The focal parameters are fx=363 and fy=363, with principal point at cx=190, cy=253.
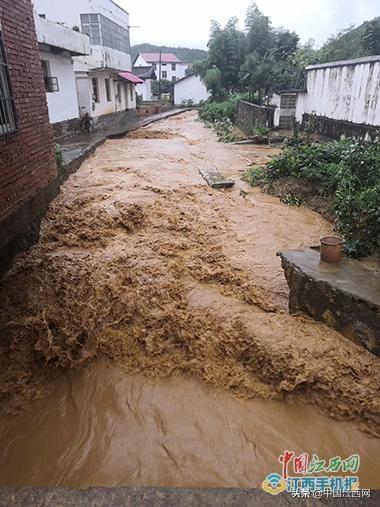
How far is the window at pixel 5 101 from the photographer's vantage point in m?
5.12

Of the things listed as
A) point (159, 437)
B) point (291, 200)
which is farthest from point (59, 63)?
point (159, 437)

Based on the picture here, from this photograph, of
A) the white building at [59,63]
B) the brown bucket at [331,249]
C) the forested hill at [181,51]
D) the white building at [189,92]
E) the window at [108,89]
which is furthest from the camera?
the forested hill at [181,51]

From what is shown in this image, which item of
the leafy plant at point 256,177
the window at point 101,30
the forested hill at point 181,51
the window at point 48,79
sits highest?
the forested hill at point 181,51

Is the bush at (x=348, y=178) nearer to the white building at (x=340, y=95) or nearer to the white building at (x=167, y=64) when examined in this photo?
the white building at (x=340, y=95)

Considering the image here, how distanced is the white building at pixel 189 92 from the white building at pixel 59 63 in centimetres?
2802

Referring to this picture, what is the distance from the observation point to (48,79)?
1337 centimetres

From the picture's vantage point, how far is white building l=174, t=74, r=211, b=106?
41.8 metres

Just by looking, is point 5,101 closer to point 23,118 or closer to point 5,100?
point 5,100

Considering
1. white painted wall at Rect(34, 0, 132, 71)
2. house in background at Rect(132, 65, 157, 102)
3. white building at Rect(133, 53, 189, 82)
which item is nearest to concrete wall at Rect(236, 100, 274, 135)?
white painted wall at Rect(34, 0, 132, 71)

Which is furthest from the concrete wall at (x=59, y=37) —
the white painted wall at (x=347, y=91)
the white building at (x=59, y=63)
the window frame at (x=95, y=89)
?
the white painted wall at (x=347, y=91)

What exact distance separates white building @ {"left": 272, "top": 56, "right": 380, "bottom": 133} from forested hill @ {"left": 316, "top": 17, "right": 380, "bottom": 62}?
14.9 feet

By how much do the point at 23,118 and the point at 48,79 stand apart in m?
9.06

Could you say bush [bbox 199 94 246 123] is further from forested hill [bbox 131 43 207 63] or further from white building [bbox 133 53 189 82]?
forested hill [bbox 131 43 207 63]

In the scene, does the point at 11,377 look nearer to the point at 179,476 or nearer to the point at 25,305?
the point at 25,305
